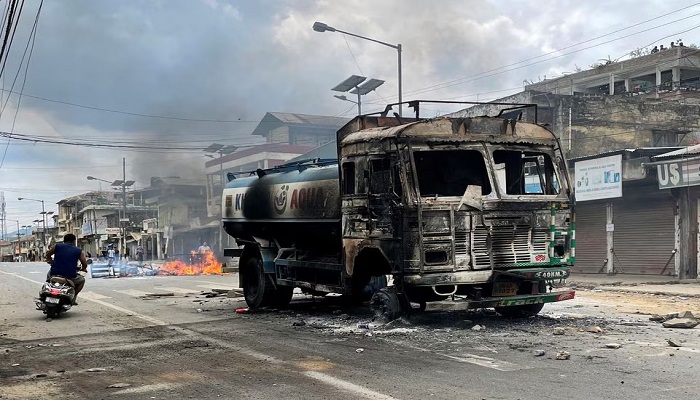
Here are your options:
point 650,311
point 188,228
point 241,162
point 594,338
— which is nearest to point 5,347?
point 594,338

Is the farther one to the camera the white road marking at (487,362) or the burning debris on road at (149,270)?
the burning debris on road at (149,270)

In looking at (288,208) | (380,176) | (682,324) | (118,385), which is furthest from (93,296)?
(682,324)

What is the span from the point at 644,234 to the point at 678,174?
270 centimetres

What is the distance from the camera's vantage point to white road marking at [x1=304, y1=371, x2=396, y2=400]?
5258mm

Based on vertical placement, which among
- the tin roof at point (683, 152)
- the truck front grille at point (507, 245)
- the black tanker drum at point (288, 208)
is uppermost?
the tin roof at point (683, 152)

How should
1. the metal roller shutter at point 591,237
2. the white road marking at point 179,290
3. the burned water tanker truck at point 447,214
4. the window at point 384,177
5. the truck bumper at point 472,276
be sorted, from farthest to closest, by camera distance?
the metal roller shutter at point 591,237, the white road marking at point 179,290, the window at point 384,177, the burned water tanker truck at point 447,214, the truck bumper at point 472,276

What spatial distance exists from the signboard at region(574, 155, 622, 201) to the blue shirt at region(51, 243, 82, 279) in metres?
16.2

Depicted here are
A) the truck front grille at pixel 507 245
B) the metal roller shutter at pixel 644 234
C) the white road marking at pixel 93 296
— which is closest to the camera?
the truck front grille at pixel 507 245

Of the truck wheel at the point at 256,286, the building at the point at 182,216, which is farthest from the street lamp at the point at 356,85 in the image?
the truck wheel at the point at 256,286

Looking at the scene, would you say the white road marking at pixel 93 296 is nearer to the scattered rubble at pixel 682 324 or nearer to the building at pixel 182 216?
the scattered rubble at pixel 682 324

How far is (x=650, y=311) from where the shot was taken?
35.2ft

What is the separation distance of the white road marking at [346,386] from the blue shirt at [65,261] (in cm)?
760

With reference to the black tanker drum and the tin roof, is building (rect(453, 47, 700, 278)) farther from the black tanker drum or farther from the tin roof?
the black tanker drum

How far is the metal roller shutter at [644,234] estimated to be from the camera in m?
19.4
